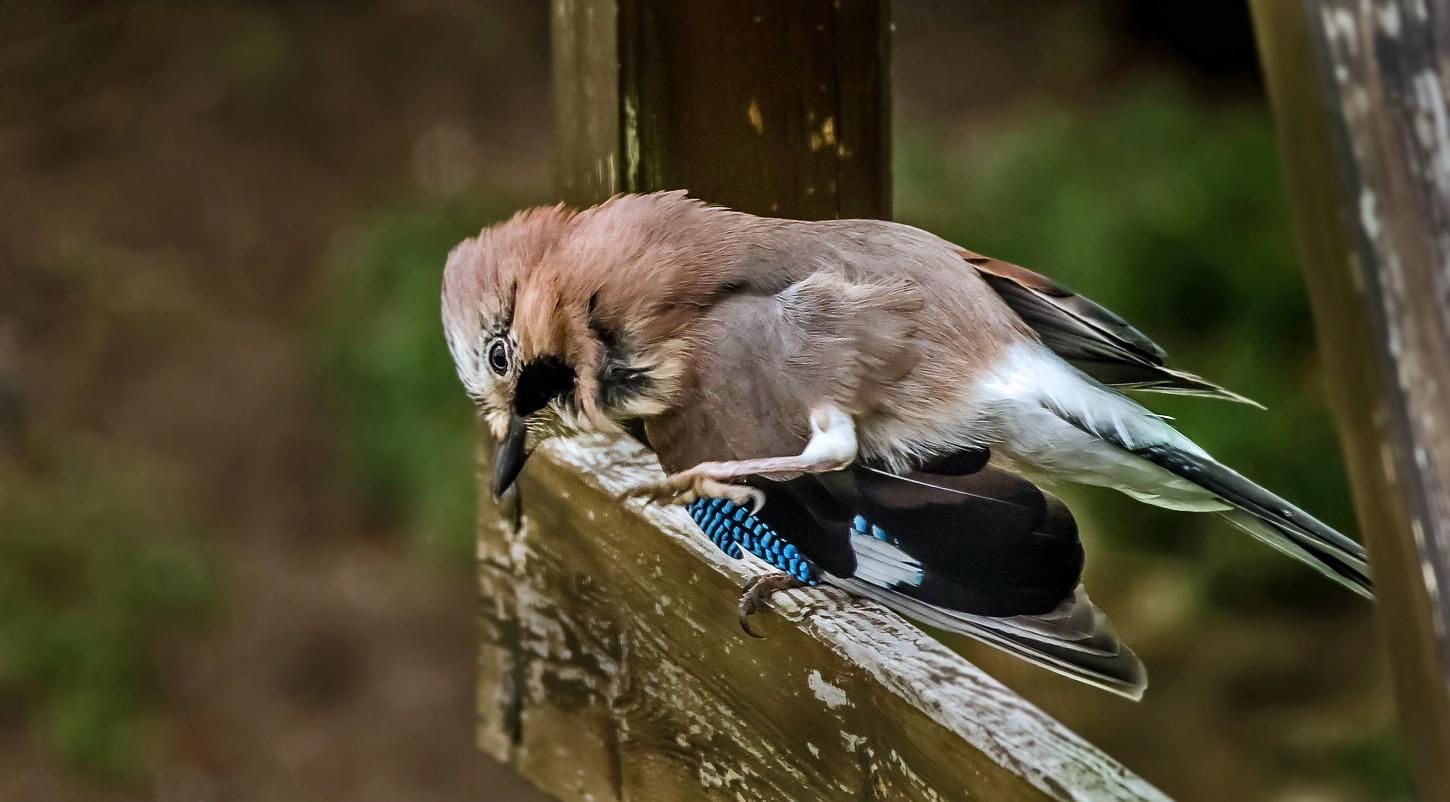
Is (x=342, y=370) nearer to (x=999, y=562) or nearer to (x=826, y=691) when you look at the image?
(x=826, y=691)

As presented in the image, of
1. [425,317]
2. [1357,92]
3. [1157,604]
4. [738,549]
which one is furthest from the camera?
[425,317]

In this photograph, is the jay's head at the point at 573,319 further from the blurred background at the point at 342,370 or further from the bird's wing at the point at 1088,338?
the blurred background at the point at 342,370

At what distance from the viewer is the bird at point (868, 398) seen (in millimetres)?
718

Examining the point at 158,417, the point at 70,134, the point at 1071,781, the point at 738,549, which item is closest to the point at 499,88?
the point at 70,134

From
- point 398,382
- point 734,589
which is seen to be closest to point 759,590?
point 734,589

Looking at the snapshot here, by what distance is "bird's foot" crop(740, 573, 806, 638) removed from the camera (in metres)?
0.92

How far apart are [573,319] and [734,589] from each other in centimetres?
25

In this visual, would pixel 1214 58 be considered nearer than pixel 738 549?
No

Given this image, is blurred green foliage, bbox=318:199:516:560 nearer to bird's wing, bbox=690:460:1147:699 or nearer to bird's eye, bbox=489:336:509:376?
bird's eye, bbox=489:336:509:376

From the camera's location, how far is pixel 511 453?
0.86 meters

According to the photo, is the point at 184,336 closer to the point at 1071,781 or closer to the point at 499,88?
the point at 499,88

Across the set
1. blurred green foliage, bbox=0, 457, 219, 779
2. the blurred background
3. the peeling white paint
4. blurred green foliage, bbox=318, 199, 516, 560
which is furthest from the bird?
blurred green foliage, bbox=0, 457, 219, 779

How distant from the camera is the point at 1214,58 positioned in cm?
199

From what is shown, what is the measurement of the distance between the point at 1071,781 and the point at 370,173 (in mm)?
2460
